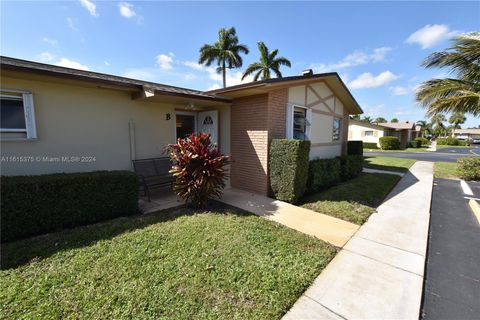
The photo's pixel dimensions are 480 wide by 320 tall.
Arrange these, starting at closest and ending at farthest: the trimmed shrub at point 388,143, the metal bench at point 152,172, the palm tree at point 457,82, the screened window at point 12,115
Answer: the screened window at point 12,115 → the metal bench at point 152,172 → the palm tree at point 457,82 → the trimmed shrub at point 388,143

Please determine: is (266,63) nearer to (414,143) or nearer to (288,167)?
(288,167)

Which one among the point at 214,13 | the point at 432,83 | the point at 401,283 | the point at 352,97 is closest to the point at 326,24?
the point at 352,97

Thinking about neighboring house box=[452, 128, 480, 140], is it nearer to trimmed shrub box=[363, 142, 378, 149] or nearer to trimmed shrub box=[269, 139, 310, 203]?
trimmed shrub box=[363, 142, 378, 149]

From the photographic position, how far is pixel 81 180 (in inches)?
168

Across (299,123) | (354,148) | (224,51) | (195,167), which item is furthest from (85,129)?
(224,51)

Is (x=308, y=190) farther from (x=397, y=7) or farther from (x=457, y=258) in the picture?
(x=397, y=7)

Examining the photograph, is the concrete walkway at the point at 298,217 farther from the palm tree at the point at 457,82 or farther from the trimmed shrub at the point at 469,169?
the trimmed shrub at the point at 469,169

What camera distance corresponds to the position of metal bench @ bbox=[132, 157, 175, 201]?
242 inches

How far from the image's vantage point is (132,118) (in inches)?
245

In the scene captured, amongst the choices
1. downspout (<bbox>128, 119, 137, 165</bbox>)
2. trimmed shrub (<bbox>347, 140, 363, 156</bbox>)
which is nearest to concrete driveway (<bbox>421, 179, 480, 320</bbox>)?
trimmed shrub (<bbox>347, 140, 363, 156</bbox>)

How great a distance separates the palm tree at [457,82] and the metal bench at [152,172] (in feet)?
35.5

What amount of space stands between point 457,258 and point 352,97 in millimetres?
8151

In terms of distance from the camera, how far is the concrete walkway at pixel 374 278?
239 centimetres

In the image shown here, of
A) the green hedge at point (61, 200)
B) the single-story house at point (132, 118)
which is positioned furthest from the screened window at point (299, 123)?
the green hedge at point (61, 200)
